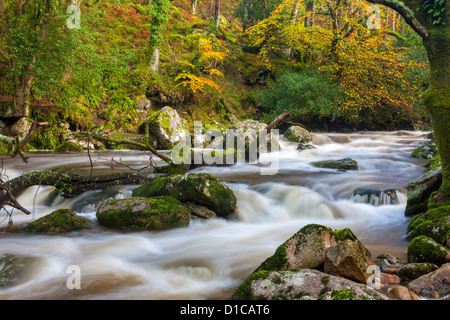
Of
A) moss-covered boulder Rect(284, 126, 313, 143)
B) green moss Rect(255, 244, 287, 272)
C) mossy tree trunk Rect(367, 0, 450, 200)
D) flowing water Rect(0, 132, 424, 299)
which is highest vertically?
mossy tree trunk Rect(367, 0, 450, 200)

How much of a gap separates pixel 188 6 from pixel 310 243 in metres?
31.2

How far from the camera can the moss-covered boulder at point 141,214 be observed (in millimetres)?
5242

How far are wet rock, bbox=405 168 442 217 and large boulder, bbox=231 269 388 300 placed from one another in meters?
3.75

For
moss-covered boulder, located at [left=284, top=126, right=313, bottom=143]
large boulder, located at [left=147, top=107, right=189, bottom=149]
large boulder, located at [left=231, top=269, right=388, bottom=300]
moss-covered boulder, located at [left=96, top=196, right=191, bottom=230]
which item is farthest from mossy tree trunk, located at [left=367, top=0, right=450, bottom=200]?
moss-covered boulder, located at [left=284, top=126, right=313, bottom=143]

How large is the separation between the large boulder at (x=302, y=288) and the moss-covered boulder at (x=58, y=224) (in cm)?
346

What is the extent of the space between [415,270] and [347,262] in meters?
0.88

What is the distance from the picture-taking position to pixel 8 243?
4570 millimetres

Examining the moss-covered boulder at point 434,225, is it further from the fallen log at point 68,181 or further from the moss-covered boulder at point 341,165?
the fallen log at point 68,181

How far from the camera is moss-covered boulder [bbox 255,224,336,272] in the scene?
3.25 m

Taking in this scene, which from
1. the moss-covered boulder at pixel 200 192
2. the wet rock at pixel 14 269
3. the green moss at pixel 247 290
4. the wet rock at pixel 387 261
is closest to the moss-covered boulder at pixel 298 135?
the moss-covered boulder at pixel 200 192

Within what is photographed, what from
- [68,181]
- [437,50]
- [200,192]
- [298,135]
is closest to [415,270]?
[437,50]

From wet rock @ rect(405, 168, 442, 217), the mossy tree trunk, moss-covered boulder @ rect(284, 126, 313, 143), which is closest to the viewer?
the mossy tree trunk

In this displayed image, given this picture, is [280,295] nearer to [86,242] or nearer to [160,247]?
[160,247]

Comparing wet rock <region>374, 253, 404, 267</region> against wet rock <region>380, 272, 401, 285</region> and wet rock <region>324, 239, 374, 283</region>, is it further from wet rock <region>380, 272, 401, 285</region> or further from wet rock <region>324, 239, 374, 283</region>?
wet rock <region>324, 239, 374, 283</region>
